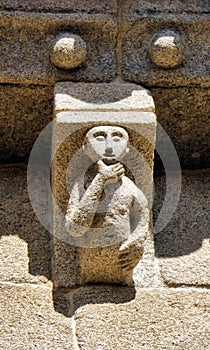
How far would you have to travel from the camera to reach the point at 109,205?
12.4ft

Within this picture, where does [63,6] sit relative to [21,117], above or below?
above

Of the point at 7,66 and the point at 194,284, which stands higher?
the point at 7,66

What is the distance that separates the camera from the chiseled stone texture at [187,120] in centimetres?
420

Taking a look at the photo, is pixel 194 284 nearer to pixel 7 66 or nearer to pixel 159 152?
pixel 159 152

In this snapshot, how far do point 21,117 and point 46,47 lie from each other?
0.26m

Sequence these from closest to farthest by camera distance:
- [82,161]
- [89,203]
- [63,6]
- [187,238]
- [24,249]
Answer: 1. [89,203]
2. [82,161]
3. [24,249]
4. [187,238]
5. [63,6]

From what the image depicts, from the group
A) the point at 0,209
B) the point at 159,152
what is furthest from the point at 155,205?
the point at 0,209

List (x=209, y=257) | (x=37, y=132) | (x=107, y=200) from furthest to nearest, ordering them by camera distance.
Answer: (x=37, y=132) → (x=209, y=257) → (x=107, y=200)

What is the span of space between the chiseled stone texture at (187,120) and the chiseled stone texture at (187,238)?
0.23 ft

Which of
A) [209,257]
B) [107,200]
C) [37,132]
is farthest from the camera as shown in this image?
[37,132]

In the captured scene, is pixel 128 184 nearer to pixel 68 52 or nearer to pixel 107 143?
pixel 107 143

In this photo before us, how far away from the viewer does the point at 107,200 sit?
3.78 meters

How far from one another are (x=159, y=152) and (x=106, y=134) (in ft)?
1.75

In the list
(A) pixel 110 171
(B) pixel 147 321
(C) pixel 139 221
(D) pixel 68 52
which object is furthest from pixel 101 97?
(B) pixel 147 321
